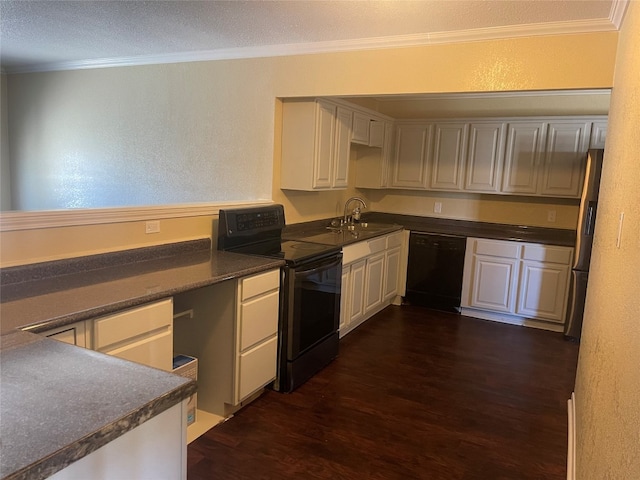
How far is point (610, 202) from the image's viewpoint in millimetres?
2109

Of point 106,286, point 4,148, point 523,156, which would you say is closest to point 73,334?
point 106,286

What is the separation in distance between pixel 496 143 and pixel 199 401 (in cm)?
386

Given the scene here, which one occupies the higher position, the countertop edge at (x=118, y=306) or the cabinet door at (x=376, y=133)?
the cabinet door at (x=376, y=133)

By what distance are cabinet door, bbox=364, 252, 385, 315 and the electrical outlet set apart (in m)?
2.04

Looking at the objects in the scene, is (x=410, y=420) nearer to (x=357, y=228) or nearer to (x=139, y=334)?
(x=139, y=334)

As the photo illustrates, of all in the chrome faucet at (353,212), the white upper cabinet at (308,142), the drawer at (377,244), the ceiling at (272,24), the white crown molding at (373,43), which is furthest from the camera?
the chrome faucet at (353,212)

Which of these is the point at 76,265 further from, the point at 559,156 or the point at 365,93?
the point at 559,156

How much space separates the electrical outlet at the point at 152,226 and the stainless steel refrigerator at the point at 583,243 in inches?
133

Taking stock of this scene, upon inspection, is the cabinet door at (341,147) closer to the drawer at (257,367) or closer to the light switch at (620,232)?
the drawer at (257,367)

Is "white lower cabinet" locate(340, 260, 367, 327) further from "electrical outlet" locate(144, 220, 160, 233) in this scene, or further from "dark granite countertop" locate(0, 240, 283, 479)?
"dark granite countertop" locate(0, 240, 283, 479)

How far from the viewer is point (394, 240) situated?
4875 millimetres

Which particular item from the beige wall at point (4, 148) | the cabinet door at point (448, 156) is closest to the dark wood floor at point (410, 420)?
the cabinet door at point (448, 156)

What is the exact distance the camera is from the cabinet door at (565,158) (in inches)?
178

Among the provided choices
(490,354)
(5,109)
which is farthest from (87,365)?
(5,109)
